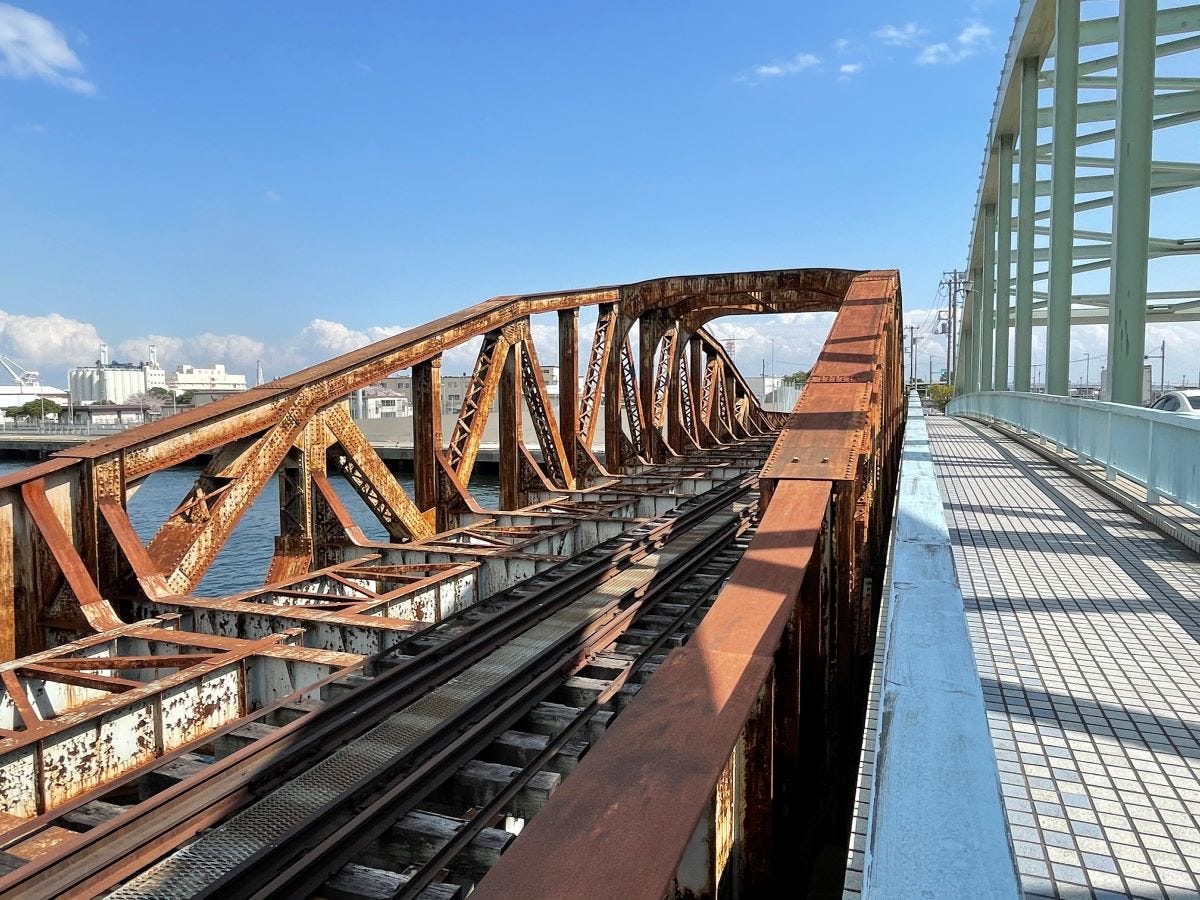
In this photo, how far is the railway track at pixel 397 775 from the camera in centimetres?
353

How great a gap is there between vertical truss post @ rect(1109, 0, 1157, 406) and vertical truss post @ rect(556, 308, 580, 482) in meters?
8.51

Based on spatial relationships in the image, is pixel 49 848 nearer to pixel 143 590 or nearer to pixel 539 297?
pixel 143 590

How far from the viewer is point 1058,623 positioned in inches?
164

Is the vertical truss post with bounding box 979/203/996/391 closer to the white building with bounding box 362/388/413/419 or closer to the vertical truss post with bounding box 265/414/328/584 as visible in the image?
the vertical truss post with bounding box 265/414/328/584

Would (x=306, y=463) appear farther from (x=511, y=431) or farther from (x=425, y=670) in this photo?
(x=511, y=431)

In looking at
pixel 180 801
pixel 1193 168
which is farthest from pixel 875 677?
pixel 1193 168

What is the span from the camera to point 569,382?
14273 millimetres

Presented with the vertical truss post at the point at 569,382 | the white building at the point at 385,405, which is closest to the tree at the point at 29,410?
the white building at the point at 385,405

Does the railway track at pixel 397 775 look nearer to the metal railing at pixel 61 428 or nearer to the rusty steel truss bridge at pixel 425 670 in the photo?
the rusty steel truss bridge at pixel 425 670

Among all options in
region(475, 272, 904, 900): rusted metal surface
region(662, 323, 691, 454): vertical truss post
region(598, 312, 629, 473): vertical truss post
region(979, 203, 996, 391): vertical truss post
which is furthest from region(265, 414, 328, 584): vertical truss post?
region(979, 203, 996, 391): vertical truss post

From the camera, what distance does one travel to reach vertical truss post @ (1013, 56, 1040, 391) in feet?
73.2

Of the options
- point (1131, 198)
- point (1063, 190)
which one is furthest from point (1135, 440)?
point (1063, 190)

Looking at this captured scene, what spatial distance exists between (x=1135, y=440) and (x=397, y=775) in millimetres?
7728

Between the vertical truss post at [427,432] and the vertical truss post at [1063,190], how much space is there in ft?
45.0
